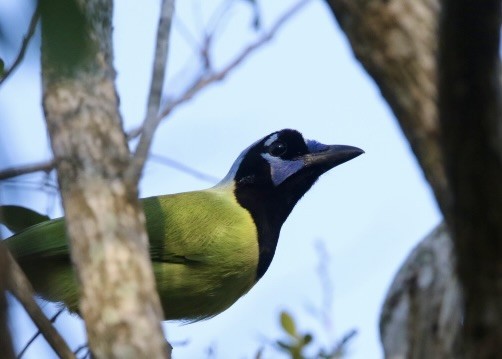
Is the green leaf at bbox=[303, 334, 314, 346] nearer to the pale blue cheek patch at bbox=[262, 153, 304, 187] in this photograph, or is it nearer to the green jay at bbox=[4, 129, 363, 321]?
the green jay at bbox=[4, 129, 363, 321]

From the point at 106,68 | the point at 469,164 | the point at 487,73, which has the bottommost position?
the point at 469,164

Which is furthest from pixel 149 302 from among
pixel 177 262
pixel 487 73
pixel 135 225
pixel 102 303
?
pixel 177 262

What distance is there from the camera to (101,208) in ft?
8.55

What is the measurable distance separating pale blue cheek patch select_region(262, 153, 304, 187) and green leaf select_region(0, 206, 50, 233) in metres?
1.53

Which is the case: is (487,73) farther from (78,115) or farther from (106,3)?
(106,3)

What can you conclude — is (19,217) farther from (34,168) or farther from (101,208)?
(101,208)

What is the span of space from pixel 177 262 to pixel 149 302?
224 centimetres

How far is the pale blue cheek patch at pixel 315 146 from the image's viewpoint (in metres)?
5.53

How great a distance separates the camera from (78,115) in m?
3.06

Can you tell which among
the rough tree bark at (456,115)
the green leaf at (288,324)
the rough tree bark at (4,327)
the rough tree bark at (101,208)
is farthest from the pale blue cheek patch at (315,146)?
the rough tree bark at (4,327)

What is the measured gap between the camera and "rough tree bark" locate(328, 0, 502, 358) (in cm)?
158

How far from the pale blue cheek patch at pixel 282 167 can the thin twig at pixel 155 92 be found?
2223 millimetres

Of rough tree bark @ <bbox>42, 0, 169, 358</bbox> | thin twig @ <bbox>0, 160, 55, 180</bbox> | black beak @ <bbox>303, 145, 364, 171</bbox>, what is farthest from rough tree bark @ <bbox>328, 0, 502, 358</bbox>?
black beak @ <bbox>303, 145, 364, 171</bbox>

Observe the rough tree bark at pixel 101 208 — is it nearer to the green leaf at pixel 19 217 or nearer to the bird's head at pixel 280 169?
the green leaf at pixel 19 217
